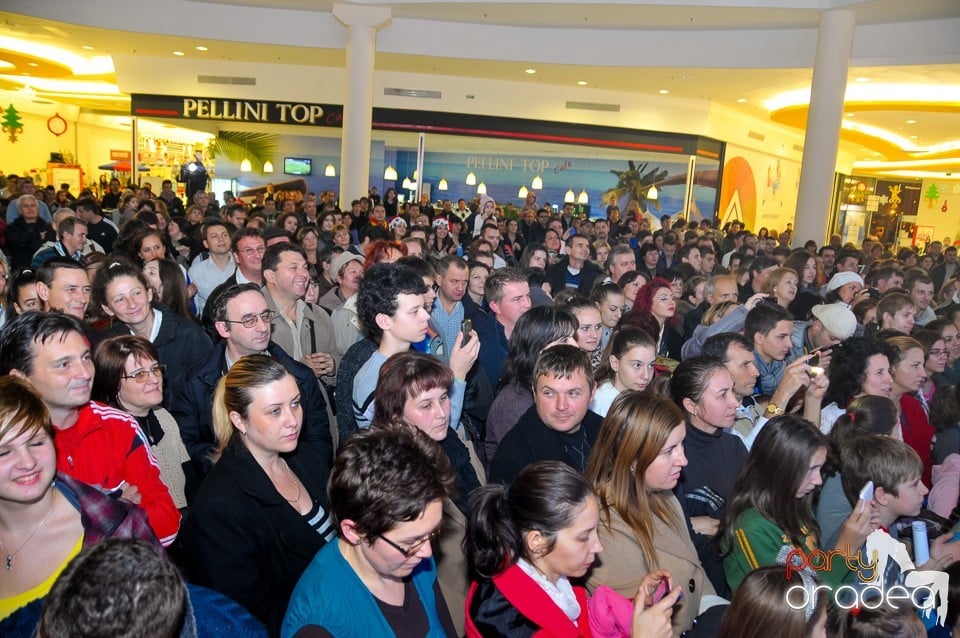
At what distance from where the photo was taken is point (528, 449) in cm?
297

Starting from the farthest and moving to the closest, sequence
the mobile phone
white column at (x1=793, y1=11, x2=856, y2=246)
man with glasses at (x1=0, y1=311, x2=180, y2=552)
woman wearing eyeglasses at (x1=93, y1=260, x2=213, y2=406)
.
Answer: white column at (x1=793, y1=11, x2=856, y2=246)
woman wearing eyeglasses at (x1=93, y1=260, x2=213, y2=406)
the mobile phone
man with glasses at (x1=0, y1=311, x2=180, y2=552)

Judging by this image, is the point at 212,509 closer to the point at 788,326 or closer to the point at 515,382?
the point at 515,382

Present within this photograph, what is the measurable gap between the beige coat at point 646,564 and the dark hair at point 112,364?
206 cm

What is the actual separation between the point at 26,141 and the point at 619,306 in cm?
2601

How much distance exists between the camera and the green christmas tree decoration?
874 inches

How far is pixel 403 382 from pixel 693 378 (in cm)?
146

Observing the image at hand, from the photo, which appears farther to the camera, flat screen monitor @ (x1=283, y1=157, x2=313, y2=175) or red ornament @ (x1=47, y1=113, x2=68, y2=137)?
red ornament @ (x1=47, y1=113, x2=68, y2=137)

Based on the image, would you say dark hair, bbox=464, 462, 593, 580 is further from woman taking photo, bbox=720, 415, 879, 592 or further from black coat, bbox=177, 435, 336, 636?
Result: woman taking photo, bbox=720, 415, 879, 592

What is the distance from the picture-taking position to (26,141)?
24.0 metres

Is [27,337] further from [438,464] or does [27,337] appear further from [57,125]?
[57,125]

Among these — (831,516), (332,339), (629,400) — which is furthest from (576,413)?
(332,339)

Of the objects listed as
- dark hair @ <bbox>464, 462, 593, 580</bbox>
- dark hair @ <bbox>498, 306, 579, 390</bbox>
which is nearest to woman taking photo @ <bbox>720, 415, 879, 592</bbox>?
dark hair @ <bbox>464, 462, 593, 580</bbox>

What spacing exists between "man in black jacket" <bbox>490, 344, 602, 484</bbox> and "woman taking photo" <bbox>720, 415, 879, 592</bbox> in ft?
2.18

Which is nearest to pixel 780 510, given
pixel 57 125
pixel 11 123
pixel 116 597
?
pixel 116 597
